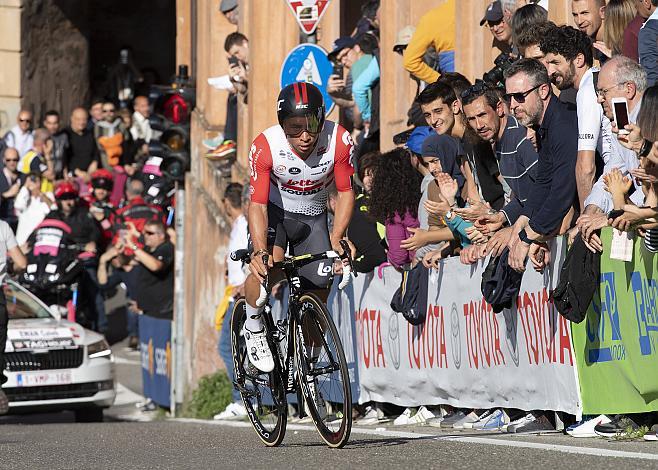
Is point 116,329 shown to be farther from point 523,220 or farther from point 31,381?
point 523,220

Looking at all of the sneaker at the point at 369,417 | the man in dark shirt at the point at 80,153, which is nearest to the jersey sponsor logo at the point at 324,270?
the sneaker at the point at 369,417

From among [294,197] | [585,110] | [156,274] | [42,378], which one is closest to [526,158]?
[585,110]

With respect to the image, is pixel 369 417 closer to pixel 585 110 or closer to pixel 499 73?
pixel 499 73

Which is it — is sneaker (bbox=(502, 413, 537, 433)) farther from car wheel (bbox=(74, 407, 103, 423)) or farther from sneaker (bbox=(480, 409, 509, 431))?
car wheel (bbox=(74, 407, 103, 423))

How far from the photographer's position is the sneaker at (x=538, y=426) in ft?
37.7

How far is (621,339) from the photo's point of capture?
1023cm

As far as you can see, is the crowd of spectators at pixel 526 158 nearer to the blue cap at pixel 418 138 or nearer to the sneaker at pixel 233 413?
the blue cap at pixel 418 138

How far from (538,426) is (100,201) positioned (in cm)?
1905

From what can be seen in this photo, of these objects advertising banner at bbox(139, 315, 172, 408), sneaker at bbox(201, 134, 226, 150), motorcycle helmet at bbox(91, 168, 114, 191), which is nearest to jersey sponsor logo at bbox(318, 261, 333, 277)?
advertising banner at bbox(139, 315, 172, 408)

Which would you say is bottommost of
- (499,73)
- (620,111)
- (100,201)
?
(620,111)

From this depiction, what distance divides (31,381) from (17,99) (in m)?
17.0

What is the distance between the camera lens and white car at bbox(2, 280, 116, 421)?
18719 mm

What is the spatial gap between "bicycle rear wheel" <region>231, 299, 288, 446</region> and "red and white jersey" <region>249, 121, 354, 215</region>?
829 millimetres

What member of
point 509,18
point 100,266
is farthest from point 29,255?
point 509,18
